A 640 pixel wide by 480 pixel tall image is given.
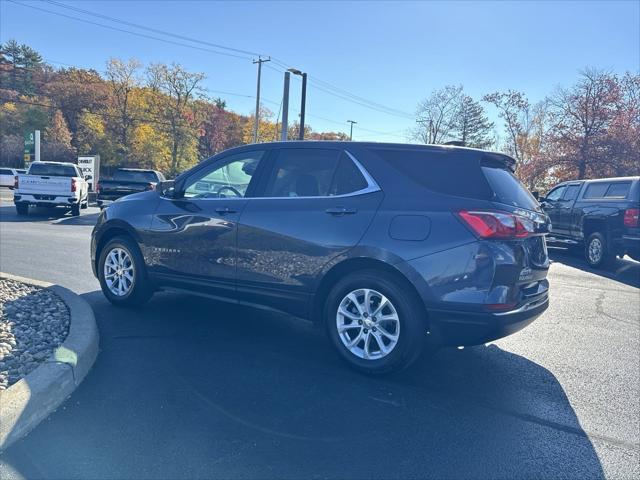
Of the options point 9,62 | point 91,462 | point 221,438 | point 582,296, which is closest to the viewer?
point 91,462

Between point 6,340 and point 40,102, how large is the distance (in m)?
56.7

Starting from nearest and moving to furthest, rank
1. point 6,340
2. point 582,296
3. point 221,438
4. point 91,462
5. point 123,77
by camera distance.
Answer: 1. point 91,462
2. point 221,438
3. point 6,340
4. point 582,296
5. point 123,77

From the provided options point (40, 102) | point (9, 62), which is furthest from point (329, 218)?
point (9, 62)

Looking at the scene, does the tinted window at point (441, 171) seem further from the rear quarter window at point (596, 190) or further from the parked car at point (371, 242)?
the rear quarter window at point (596, 190)

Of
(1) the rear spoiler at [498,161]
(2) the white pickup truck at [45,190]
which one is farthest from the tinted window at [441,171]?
(2) the white pickup truck at [45,190]

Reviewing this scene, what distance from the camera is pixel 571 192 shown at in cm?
1221

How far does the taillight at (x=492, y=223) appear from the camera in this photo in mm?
3422

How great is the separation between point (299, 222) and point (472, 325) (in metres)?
1.62

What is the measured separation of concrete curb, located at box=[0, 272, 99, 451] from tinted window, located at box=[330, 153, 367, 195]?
236 centimetres

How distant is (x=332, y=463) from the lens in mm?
2641

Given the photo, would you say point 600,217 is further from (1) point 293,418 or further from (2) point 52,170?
(2) point 52,170

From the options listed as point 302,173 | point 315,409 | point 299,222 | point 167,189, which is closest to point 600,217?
point 302,173

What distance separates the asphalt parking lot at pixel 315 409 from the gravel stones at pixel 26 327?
1.29ft

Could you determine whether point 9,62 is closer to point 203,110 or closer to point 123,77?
point 123,77
